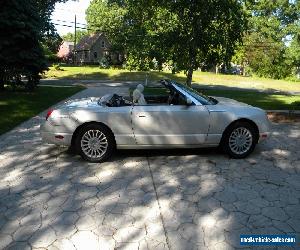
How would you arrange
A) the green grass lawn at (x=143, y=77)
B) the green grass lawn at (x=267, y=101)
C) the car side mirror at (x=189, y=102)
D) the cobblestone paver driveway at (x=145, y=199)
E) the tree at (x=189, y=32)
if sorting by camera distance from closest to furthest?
the cobblestone paver driveway at (x=145, y=199) < the car side mirror at (x=189, y=102) < the green grass lawn at (x=267, y=101) < the tree at (x=189, y=32) < the green grass lawn at (x=143, y=77)

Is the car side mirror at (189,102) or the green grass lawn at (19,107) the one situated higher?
the car side mirror at (189,102)

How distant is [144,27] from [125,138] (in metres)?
11.7

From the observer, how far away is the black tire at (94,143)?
6574 millimetres

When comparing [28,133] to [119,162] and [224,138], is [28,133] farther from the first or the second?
[224,138]

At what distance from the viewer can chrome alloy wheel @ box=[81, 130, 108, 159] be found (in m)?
6.59

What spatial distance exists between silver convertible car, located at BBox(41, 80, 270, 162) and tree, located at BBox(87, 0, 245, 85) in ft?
31.3

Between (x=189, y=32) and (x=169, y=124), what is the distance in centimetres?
1061

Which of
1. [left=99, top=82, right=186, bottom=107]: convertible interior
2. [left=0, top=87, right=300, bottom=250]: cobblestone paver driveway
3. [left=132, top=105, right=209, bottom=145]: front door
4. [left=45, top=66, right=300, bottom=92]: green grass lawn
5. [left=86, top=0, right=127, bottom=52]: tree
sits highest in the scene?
[left=86, top=0, right=127, bottom=52]: tree

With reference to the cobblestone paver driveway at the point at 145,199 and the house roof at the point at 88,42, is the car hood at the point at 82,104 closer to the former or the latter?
Result: the cobblestone paver driveway at the point at 145,199

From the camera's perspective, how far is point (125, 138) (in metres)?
6.62

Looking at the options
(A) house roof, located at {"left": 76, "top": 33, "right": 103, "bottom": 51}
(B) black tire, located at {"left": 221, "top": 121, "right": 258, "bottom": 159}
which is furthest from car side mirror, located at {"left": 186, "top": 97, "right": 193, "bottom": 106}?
(A) house roof, located at {"left": 76, "top": 33, "right": 103, "bottom": 51}

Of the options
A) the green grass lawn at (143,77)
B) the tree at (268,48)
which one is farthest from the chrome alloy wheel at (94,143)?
the tree at (268,48)

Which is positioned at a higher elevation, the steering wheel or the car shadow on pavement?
Result: the steering wheel

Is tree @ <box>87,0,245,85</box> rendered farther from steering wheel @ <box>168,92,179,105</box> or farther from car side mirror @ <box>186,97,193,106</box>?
car side mirror @ <box>186,97,193,106</box>
